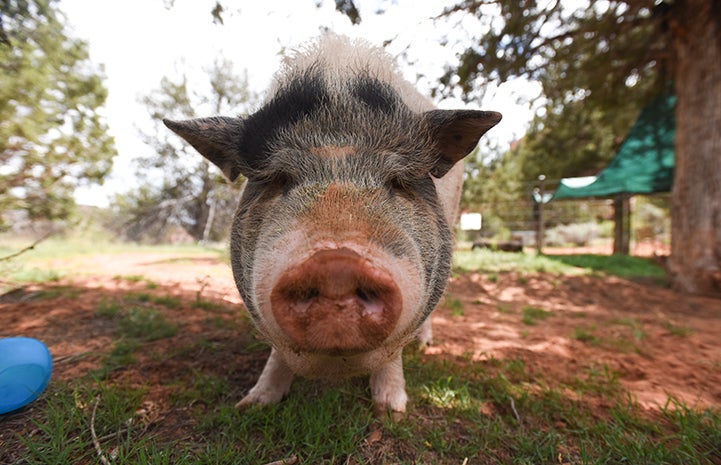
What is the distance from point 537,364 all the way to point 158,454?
3127mm

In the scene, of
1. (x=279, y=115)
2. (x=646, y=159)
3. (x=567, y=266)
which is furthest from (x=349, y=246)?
(x=646, y=159)

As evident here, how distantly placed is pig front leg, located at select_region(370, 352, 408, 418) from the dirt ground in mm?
981

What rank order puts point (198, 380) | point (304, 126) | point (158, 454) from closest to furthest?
1. point (158, 454)
2. point (304, 126)
3. point (198, 380)

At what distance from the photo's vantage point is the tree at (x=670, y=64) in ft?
Result: 22.4

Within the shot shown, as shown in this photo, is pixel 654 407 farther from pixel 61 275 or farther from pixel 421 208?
pixel 61 275

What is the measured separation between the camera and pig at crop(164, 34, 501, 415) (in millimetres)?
1269

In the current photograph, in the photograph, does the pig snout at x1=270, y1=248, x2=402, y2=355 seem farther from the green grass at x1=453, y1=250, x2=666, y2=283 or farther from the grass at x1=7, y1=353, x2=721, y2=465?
the green grass at x1=453, y1=250, x2=666, y2=283

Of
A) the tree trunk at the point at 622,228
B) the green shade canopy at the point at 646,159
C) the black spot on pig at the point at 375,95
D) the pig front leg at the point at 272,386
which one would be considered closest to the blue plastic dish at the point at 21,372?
the pig front leg at the point at 272,386

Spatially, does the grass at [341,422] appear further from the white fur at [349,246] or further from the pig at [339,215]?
the pig at [339,215]

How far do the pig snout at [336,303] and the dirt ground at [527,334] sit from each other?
156 centimetres

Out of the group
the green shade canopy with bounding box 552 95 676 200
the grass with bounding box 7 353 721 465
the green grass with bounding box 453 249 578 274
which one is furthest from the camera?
the green shade canopy with bounding box 552 95 676 200

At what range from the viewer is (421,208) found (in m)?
1.96

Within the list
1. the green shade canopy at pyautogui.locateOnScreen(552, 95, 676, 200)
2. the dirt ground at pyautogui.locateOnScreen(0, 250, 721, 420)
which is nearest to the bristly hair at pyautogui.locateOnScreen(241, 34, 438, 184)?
the dirt ground at pyautogui.locateOnScreen(0, 250, 721, 420)

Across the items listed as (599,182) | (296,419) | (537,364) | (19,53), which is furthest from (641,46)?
(19,53)
